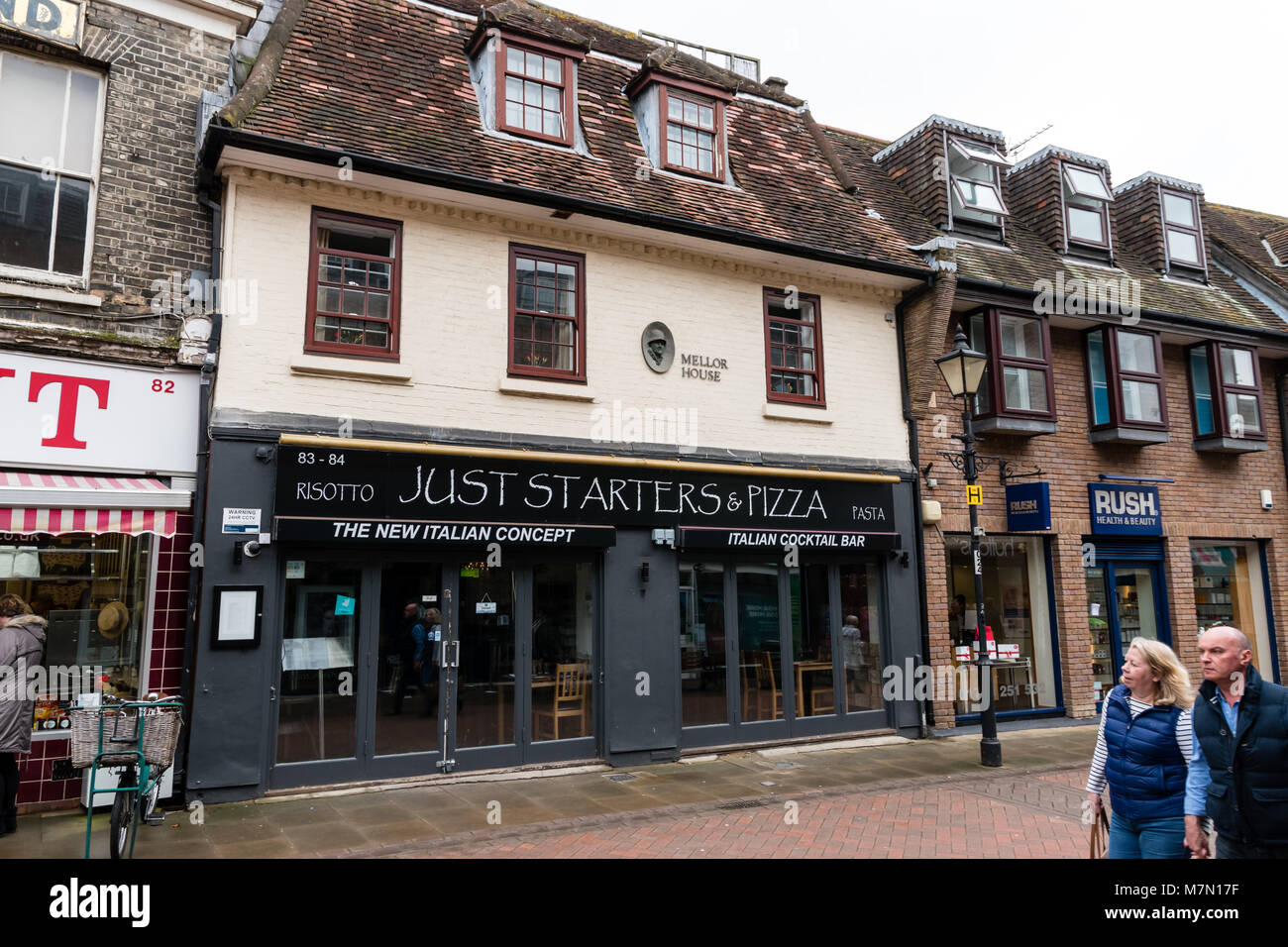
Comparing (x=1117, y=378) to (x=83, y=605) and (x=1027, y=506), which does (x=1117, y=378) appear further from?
A: (x=83, y=605)

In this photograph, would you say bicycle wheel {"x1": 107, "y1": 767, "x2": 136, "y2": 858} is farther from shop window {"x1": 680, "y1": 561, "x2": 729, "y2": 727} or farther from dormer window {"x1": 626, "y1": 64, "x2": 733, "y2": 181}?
dormer window {"x1": 626, "y1": 64, "x2": 733, "y2": 181}

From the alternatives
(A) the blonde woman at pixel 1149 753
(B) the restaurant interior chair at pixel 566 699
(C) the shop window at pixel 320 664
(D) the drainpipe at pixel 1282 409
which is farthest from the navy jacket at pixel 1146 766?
(D) the drainpipe at pixel 1282 409

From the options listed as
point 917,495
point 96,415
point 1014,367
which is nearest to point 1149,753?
point 917,495

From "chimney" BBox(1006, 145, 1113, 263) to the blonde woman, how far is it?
13.0 meters

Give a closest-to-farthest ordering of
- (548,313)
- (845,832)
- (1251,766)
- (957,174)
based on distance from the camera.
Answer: (1251,766) < (845,832) < (548,313) < (957,174)

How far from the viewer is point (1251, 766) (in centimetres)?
414

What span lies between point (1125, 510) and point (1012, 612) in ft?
9.05

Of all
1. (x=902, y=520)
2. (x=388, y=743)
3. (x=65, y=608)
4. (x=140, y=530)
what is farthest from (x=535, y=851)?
(x=902, y=520)

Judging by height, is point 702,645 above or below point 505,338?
below

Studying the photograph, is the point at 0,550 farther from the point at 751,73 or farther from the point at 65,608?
the point at 751,73

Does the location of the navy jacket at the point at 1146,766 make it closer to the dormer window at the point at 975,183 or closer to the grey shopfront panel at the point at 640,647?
the grey shopfront panel at the point at 640,647

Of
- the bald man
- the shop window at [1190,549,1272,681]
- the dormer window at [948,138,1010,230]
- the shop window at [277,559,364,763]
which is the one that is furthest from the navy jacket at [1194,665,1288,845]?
the shop window at [1190,549,1272,681]

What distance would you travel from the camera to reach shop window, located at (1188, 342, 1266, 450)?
621 inches

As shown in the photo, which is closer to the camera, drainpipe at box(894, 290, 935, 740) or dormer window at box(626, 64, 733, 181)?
dormer window at box(626, 64, 733, 181)
